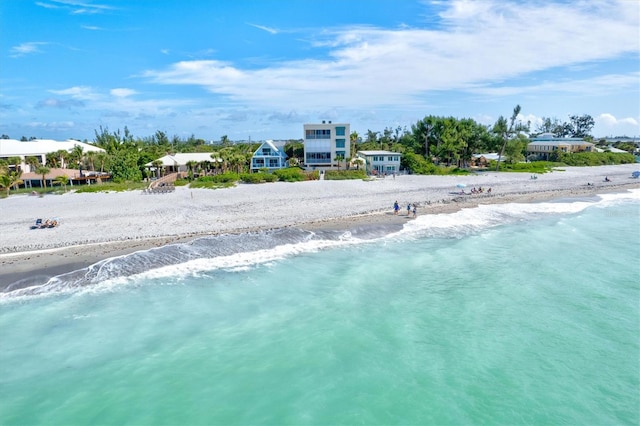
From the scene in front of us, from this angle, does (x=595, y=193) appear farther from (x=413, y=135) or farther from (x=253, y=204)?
(x=253, y=204)

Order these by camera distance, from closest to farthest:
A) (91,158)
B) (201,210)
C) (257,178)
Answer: (201,210) < (257,178) < (91,158)

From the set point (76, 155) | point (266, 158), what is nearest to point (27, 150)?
point (76, 155)

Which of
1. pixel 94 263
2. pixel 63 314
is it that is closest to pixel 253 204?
pixel 94 263

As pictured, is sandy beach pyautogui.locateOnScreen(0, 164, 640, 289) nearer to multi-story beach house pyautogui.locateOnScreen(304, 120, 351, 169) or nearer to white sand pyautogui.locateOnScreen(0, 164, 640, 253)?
white sand pyautogui.locateOnScreen(0, 164, 640, 253)

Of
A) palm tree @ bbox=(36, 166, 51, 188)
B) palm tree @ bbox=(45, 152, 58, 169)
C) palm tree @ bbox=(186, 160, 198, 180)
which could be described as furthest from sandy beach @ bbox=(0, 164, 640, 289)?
palm tree @ bbox=(45, 152, 58, 169)

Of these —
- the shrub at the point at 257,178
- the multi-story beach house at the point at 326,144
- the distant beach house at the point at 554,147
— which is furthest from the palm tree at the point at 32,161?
the distant beach house at the point at 554,147

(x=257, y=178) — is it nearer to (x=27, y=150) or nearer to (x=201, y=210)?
(x=201, y=210)
